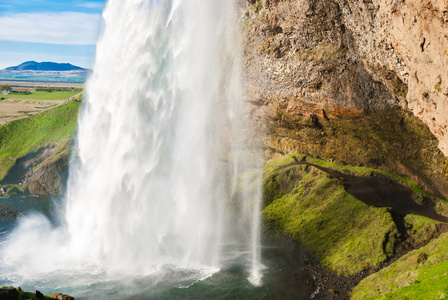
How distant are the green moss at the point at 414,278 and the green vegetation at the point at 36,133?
57104 mm

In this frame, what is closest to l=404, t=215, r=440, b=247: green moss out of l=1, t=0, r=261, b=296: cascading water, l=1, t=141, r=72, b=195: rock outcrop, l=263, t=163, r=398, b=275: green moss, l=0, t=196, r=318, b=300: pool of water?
l=263, t=163, r=398, b=275: green moss

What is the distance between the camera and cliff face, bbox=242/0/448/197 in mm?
25062

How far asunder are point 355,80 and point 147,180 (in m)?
23.1

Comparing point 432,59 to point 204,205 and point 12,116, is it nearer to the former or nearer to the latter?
point 204,205

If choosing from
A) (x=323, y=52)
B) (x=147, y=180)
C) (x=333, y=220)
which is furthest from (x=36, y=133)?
(x=333, y=220)

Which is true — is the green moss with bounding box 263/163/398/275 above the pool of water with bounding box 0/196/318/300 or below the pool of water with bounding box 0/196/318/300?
above

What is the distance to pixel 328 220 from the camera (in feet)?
107

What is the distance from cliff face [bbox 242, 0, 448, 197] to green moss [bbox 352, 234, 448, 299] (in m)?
7.14

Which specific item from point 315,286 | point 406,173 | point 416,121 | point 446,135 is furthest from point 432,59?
point 315,286

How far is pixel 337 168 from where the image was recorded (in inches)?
1576

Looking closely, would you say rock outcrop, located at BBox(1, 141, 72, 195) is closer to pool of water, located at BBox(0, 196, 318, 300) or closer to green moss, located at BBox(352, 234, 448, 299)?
pool of water, located at BBox(0, 196, 318, 300)

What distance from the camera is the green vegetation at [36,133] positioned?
63875 mm

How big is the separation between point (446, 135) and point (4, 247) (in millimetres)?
39160

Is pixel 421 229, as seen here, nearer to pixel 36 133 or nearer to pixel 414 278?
pixel 414 278
